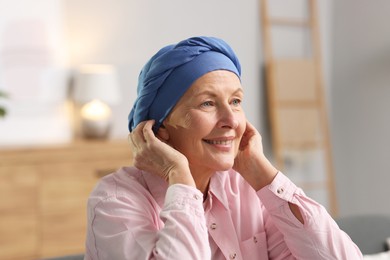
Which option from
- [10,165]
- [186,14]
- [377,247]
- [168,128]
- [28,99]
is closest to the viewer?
[168,128]

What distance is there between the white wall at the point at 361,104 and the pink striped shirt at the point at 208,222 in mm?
3573

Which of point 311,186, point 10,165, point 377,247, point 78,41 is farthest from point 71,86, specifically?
point 377,247

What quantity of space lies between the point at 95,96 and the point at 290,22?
195 cm

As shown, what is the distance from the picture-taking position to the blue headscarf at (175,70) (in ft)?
5.61

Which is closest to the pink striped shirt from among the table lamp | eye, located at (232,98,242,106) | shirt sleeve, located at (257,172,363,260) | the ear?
shirt sleeve, located at (257,172,363,260)

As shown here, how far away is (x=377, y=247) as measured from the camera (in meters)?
2.31

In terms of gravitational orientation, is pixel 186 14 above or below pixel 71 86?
above

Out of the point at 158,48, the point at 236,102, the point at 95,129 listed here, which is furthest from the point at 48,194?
the point at 236,102

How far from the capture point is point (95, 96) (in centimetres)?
449

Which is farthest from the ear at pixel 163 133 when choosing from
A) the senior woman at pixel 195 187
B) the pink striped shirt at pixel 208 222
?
the pink striped shirt at pixel 208 222

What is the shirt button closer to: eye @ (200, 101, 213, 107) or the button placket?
the button placket

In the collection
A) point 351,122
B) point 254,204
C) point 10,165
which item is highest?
point 254,204

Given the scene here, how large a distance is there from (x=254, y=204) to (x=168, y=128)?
343 mm

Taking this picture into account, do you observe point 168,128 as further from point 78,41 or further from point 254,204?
point 78,41
